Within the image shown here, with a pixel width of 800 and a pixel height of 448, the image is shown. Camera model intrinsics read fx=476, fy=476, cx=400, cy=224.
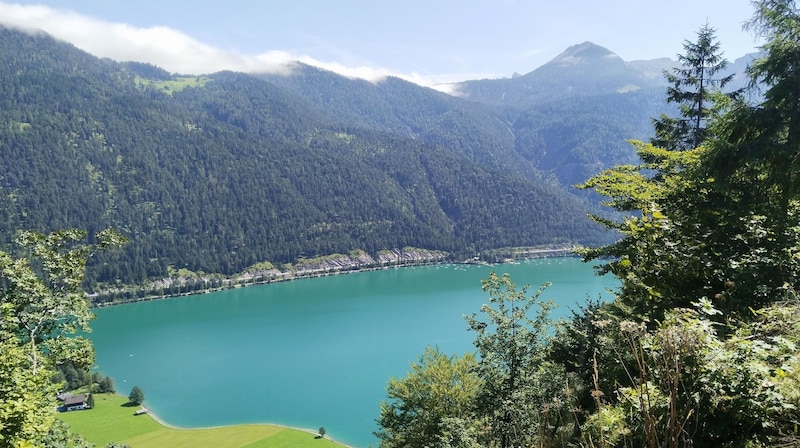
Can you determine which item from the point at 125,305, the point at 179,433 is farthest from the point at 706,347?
the point at 125,305

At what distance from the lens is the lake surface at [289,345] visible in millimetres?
49938

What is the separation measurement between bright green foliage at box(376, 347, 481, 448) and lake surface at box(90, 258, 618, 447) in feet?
30.7

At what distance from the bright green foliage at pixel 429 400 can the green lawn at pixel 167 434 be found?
22.5m

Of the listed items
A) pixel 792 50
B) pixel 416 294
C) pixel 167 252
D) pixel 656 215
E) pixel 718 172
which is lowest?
pixel 416 294

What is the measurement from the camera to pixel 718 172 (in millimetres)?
8203

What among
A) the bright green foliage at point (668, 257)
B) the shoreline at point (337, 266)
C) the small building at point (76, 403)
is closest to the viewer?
the bright green foliage at point (668, 257)

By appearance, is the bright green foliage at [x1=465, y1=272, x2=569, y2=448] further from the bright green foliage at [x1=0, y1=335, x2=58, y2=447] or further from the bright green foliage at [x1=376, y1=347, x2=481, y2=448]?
the bright green foliage at [x1=0, y1=335, x2=58, y2=447]

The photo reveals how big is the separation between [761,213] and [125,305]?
135518mm

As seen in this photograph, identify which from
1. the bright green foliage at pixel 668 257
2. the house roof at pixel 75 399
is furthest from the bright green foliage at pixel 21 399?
the house roof at pixel 75 399

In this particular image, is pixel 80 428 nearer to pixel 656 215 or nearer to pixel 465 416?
pixel 465 416

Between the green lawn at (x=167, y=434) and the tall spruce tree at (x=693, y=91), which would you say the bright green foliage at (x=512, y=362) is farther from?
the green lawn at (x=167, y=434)

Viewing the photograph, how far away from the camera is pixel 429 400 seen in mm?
18281

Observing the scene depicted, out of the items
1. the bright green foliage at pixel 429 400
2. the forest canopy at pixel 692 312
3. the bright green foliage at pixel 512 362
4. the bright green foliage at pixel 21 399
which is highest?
the forest canopy at pixel 692 312

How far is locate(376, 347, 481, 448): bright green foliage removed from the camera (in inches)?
696
